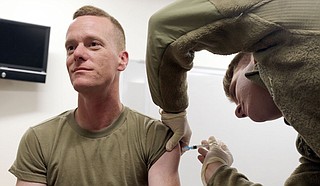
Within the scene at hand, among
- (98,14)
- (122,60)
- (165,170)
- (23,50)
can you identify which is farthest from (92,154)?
(23,50)

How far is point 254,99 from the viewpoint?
82 centimetres

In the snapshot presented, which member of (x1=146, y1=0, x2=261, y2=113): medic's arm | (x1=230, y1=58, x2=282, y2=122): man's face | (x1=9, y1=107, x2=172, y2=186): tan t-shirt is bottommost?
(x1=9, y1=107, x2=172, y2=186): tan t-shirt

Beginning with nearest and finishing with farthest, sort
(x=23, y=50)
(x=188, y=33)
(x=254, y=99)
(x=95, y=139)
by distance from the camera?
(x=188, y=33), (x=254, y=99), (x=95, y=139), (x=23, y=50)

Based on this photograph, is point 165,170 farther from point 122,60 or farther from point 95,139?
point 122,60

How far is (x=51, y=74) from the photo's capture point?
2.28 metres

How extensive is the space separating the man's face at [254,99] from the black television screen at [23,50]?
1.59m

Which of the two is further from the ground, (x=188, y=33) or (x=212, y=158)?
(x=188, y=33)

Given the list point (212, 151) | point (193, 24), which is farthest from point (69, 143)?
point (193, 24)

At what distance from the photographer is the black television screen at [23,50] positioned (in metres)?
2.11

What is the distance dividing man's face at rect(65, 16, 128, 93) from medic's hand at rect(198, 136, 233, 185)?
44cm

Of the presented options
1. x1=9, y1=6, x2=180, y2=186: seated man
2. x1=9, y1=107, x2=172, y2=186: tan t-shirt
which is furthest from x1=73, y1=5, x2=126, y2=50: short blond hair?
x1=9, y1=107, x2=172, y2=186: tan t-shirt

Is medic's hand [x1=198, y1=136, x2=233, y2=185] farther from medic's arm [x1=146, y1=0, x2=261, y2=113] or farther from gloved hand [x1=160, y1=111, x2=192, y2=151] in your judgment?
medic's arm [x1=146, y1=0, x2=261, y2=113]

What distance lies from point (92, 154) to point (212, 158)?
1.53 feet

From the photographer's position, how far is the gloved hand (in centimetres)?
117
